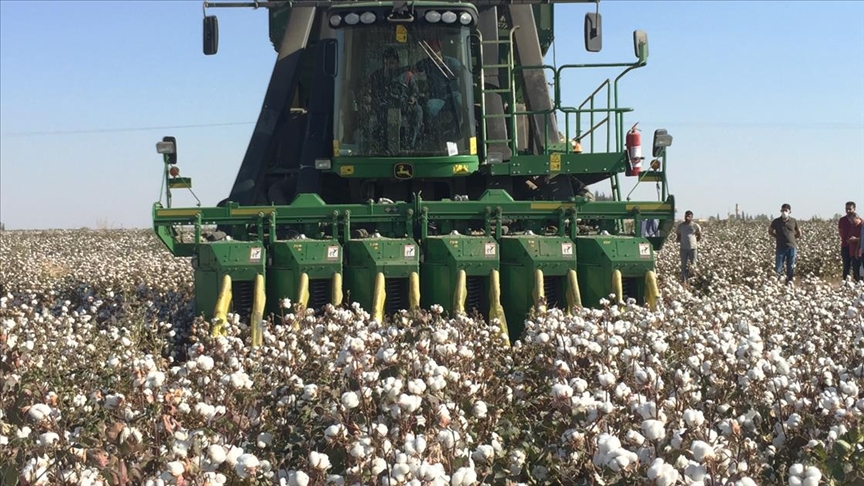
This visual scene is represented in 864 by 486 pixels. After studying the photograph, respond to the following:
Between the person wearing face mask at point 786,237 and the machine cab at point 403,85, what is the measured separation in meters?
8.00

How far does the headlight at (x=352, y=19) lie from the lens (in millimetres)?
11836

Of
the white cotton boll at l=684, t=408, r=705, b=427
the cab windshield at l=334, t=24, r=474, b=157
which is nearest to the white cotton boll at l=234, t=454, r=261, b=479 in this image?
the white cotton boll at l=684, t=408, r=705, b=427

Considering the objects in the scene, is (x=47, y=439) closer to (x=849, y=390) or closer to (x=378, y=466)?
(x=378, y=466)

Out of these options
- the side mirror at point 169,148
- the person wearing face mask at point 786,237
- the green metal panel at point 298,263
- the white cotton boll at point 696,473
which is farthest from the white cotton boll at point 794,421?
the person wearing face mask at point 786,237

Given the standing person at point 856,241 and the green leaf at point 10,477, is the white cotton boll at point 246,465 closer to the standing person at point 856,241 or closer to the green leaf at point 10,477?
the green leaf at point 10,477

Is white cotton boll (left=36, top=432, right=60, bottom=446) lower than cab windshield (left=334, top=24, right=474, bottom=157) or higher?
lower

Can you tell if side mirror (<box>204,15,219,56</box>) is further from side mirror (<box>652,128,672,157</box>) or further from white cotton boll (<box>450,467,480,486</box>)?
white cotton boll (<box>450,467,480,486</box>)

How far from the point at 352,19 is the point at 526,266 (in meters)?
3.47

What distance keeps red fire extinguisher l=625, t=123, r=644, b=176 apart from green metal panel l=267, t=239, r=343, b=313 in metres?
3.77

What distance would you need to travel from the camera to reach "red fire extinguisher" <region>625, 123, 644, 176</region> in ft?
40.1

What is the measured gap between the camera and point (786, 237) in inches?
700

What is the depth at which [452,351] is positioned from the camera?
19.0ft

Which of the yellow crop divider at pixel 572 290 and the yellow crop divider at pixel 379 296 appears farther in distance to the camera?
the yellow crop divider at pixel 572 290

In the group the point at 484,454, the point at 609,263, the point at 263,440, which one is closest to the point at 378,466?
the point at 484,454
